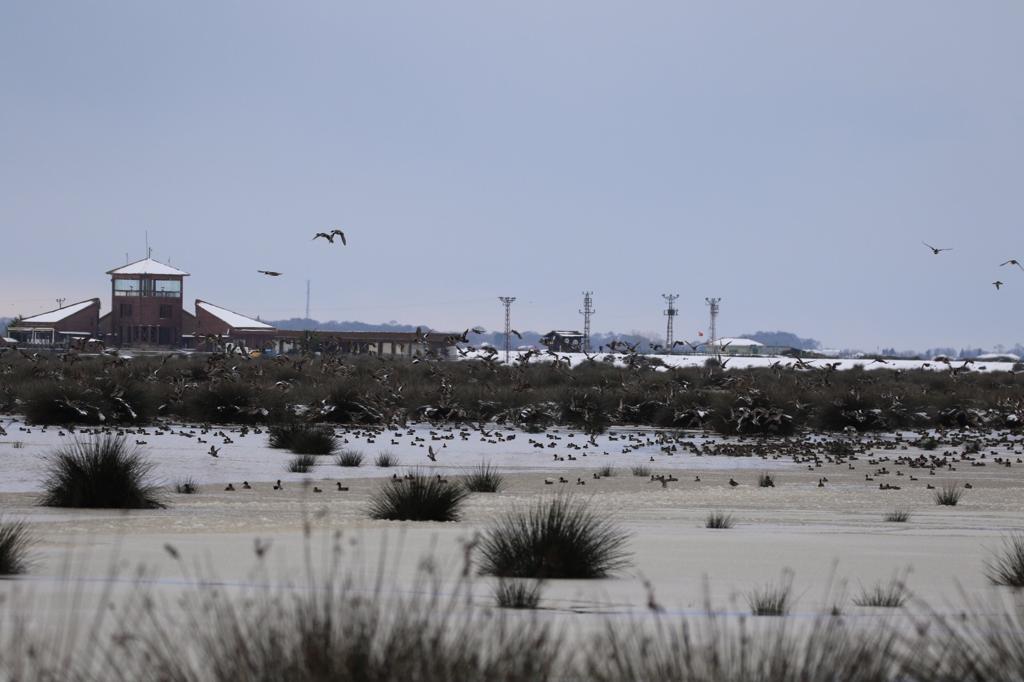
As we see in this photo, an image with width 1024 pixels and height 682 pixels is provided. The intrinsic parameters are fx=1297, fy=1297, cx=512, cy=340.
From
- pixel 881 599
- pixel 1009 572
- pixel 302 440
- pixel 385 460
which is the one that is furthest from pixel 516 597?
pixel 302 440

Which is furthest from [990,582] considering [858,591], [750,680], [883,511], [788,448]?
[788,448]

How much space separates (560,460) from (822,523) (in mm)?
10831

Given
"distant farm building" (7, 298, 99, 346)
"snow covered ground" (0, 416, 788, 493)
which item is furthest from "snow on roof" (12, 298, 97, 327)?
"snow covered ground" (0, 416, 788, 493)

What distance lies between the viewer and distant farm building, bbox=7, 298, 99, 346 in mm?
107000

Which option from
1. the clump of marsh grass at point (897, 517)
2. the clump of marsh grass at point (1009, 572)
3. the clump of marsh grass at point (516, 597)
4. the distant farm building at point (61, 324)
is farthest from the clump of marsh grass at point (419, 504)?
the distant farm building at point (61, 324)

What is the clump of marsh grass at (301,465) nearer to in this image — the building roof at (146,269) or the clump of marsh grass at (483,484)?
the clump of marsh grass at (483,484)

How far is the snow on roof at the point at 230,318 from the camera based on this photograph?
111 m

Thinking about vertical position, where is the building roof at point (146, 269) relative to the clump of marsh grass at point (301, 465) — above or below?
above

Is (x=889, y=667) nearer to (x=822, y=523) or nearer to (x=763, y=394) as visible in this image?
(x=822, y=523)

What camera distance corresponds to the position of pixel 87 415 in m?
26.8

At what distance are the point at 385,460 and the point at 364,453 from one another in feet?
5.32

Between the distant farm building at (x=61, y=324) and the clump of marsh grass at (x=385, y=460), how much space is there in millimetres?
87954

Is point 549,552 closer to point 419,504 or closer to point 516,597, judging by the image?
point 516,597

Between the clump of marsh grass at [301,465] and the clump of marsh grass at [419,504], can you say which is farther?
the clump of marsh grass at [301,465]
